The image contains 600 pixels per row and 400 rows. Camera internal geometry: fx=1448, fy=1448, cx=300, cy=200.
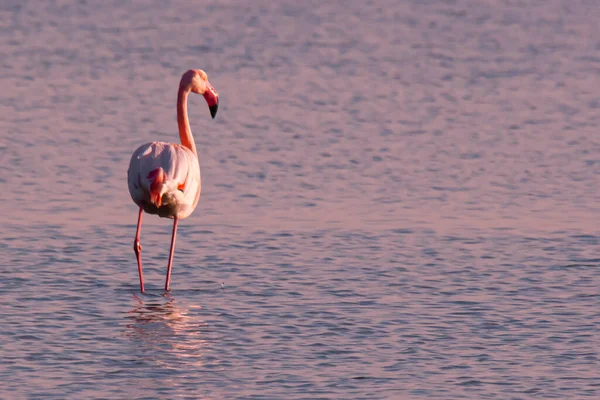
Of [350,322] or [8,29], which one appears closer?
[350,322]

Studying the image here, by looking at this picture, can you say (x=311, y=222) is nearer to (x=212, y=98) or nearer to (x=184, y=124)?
(x=212, y=98)

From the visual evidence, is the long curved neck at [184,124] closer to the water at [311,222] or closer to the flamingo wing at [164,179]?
the flamingo wing at [164,179]

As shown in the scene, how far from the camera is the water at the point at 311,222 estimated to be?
9.65 m

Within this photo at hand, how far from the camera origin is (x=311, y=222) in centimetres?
1420

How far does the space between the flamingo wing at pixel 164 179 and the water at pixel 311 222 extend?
0.65 meters

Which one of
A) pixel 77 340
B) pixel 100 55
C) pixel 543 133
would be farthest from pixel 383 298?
pixel 100 55

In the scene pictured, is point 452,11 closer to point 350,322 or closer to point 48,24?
point 48,24

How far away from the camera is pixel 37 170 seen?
1636 cm

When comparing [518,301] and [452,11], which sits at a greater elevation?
[452,11]

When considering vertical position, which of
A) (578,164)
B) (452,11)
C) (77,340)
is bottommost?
(77,340)

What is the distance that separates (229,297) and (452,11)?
68.7ft

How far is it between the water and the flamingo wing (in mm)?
652

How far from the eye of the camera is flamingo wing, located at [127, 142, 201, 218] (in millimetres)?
11844

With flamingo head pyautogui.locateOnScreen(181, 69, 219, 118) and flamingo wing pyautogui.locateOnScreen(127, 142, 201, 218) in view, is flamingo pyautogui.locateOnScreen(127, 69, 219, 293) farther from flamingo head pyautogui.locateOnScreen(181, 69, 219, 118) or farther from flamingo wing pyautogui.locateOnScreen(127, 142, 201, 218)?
flamingo head pyautogui.locateOnScreen(181, 69, 219, 118)
